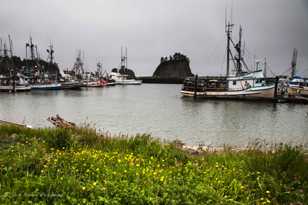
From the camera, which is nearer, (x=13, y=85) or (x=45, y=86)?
(x=13, y=85)

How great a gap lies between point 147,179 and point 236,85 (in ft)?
227

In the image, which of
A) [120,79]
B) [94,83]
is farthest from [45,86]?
[120,79]

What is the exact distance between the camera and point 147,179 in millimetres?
6523

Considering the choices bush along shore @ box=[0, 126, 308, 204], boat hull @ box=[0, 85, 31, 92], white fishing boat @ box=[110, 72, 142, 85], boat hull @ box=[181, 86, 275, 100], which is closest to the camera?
bush along shore @ box=[0, 126, 308, 204]

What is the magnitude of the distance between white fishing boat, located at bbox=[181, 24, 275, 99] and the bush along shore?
212 ft

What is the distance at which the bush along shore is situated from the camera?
19.2 feet

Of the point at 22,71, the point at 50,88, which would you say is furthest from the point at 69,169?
the point at 22,71

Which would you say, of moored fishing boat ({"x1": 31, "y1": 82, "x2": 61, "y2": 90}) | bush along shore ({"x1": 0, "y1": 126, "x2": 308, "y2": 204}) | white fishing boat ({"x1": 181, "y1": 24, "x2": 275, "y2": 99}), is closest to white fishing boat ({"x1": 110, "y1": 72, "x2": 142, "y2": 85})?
moored fishing boat ({"x1": 31, "y1": 82, "x2": 61, "y2": 90})

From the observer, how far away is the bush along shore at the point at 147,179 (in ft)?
19.2

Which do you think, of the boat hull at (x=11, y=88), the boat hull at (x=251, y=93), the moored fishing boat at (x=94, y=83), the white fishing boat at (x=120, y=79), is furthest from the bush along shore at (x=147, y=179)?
the white fishing boat at (x=120, y=79)

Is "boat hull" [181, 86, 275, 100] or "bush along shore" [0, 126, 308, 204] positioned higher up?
"bush along shore" [0, 126, 308, 204]

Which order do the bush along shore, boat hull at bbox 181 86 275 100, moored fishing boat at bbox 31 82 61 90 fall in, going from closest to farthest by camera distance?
1. the bush along shore
2. boat hull at bbox 181 86 275 100
3. moored fishing boat at bbox 31 82 61 90

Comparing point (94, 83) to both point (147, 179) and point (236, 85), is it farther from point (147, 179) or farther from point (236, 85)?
point (147, 179)

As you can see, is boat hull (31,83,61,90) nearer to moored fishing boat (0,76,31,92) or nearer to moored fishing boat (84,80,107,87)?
moored fishing boat (0,76,31,92)
